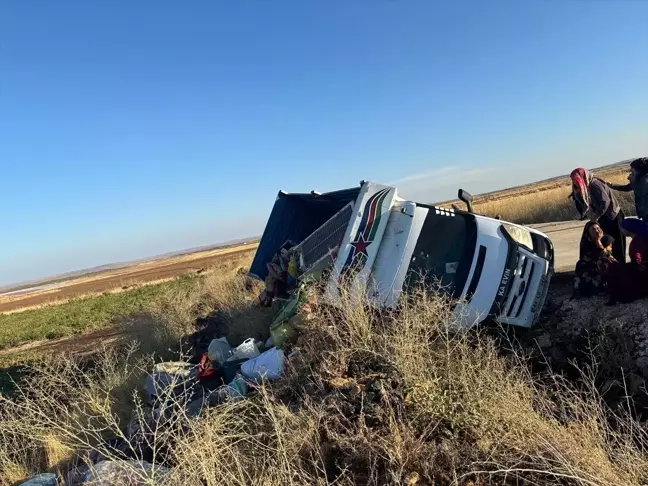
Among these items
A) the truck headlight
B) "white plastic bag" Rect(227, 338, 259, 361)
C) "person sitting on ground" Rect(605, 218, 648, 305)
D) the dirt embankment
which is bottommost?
the dirt embankment

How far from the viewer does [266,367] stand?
5.37m

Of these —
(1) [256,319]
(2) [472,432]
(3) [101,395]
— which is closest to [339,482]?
(2) [472,432]

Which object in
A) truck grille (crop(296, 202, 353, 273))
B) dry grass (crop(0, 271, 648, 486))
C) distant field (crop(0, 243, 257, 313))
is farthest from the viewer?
distant field (crop(0, 243, 257, 313))

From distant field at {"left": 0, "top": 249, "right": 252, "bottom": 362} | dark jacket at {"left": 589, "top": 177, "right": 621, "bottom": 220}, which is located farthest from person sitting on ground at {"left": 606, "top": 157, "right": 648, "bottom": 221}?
distant field at {"left": 0, "top": 249, "right": 252, "bottom": 362}

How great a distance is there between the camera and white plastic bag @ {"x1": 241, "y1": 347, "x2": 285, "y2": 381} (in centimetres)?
516

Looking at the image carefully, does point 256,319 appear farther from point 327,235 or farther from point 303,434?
point 303,434

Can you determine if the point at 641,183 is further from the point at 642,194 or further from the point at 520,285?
the point at 520,285

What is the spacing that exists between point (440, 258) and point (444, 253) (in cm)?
7

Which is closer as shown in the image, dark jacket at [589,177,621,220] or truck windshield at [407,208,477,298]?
truck windshield at [407,208,477,298]

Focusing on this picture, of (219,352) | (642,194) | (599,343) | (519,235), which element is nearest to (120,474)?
(219,352)

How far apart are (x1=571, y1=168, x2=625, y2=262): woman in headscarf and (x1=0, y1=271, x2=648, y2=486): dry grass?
2.32m

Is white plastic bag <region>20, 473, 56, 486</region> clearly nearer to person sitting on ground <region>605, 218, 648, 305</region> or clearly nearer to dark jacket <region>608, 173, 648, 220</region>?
person sitting on ground <region>605, 218, 648, 305</region>

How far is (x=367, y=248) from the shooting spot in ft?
16.6

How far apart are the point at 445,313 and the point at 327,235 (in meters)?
2.43
